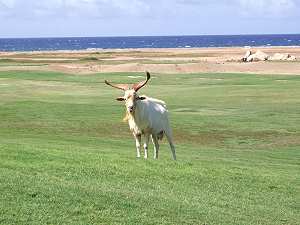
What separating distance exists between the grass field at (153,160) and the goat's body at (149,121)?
730mm

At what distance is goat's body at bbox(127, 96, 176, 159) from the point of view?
1980 cm

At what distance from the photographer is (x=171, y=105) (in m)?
41.4

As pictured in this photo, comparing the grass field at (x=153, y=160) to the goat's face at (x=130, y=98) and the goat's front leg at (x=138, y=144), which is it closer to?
the goat's front leg at (x=138, y=144)

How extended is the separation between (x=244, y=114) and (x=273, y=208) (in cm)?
2354

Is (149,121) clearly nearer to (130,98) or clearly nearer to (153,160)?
(130,98)

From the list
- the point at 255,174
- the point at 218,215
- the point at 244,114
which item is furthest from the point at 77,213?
the point at 244,114

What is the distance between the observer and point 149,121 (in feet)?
65.6

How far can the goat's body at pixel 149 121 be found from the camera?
19.8 m

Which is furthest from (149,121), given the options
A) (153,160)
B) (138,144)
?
(153,160)

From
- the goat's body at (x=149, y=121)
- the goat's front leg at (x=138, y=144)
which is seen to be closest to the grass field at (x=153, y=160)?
the goat's front leg at (x=138, y=144)

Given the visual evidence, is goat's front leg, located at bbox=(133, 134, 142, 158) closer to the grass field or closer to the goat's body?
the goat's body

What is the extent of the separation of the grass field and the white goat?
75cm

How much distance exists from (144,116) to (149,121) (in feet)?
0.84

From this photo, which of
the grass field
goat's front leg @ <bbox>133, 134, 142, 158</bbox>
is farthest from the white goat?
the grass field
